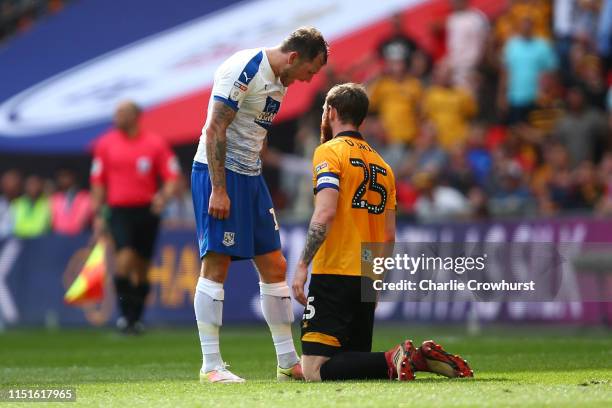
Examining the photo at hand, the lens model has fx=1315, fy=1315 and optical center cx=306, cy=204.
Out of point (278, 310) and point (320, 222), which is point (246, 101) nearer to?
point (320, 222)

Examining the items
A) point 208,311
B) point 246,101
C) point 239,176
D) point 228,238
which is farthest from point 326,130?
point 208,311

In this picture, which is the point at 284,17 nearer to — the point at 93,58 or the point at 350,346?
the point at 93,58

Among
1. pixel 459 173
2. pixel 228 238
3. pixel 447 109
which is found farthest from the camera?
pixel 447 109

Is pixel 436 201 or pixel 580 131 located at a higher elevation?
pixel 580 131

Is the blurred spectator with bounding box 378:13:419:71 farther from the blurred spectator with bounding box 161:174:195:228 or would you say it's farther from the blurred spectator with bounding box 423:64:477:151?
the blurred spectator with bounding box 161:174:195:228

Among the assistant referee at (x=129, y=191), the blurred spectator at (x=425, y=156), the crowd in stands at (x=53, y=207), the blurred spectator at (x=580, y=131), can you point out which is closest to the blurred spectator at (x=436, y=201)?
the blurred spectator at (x=425, y=156)

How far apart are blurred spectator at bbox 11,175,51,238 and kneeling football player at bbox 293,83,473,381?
39.3 ft

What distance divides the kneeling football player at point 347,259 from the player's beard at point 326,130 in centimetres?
13

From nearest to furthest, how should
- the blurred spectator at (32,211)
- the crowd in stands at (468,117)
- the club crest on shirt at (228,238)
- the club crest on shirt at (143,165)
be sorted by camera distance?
the club crest on shirt at (228,238), the club crest on shirt at (143,165), the crowd in stands at (468,117), the blurred spectator at (32,211)

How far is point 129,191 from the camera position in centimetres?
1513

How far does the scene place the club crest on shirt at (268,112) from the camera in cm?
868

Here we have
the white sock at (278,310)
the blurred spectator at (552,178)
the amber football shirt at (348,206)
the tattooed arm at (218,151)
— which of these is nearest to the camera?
the amber football shirt at (348,206)

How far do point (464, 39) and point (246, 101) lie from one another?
461 inches

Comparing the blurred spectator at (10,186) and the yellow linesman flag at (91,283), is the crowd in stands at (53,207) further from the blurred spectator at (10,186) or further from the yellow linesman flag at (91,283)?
the yellow linesman flag at (91,283)
